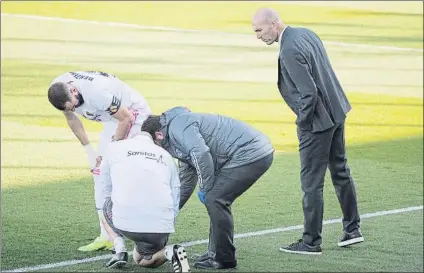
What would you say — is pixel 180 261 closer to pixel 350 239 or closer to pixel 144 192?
pixel 144 192

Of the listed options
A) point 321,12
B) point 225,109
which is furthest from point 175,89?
point 321,12

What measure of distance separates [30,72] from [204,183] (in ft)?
41.7

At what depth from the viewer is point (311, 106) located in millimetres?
9906

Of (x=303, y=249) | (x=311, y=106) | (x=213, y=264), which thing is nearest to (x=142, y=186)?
(x=213, y=264)

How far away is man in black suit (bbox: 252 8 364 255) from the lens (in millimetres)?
9883

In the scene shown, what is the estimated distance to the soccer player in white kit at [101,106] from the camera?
32.8 ft

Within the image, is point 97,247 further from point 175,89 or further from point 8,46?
point 8,46

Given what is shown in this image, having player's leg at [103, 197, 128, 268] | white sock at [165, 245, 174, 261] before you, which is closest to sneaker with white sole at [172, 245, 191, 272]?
white sock at [165, 245, 174, 261]

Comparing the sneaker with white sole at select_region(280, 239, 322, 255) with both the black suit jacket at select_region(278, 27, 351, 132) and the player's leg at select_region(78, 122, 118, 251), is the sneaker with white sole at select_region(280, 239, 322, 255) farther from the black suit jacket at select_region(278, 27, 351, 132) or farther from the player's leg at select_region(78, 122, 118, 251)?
the player's leg at select_region(78, 122, 118, 251)

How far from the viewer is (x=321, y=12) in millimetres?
31953

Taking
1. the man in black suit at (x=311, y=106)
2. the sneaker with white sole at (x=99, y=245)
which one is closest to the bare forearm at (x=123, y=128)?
the sneaker with white sole at (x=99, y=245)

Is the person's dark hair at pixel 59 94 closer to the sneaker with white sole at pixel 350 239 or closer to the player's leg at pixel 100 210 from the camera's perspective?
the player's leg at pixel 100 210

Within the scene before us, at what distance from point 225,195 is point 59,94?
1.56 meters

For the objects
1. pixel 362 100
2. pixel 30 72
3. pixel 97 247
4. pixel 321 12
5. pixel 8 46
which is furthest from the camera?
pixel 321 12
